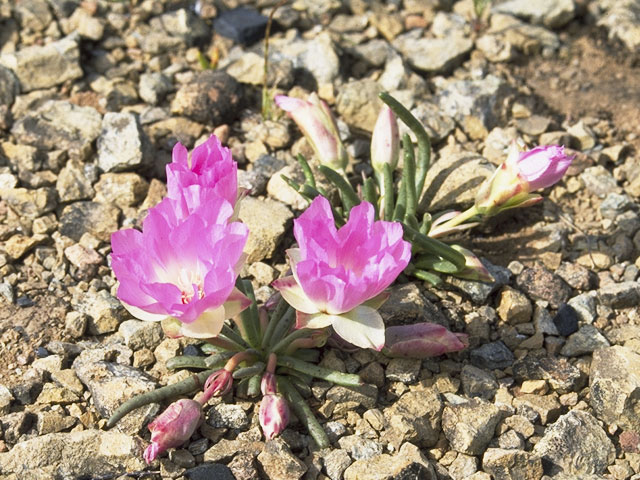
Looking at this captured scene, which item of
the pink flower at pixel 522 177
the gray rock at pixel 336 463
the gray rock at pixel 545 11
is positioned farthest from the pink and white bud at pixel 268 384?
the gray rock at pixel 545 11

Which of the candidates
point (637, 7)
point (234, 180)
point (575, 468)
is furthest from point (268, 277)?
point (637, 7)

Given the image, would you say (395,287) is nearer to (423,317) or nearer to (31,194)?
(423,317)

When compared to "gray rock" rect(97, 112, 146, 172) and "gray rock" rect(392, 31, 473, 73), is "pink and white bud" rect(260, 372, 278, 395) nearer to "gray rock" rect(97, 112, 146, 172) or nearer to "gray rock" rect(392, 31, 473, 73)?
"gray rock" rect(97, 112, 146, 172)

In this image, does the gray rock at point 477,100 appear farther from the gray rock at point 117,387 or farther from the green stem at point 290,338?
the gray rock at point 117,387

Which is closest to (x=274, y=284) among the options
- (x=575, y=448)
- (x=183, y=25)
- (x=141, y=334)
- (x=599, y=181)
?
(x=141, y=334)

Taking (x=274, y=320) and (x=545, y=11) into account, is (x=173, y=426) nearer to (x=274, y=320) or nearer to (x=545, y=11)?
(x=274, y=320)
